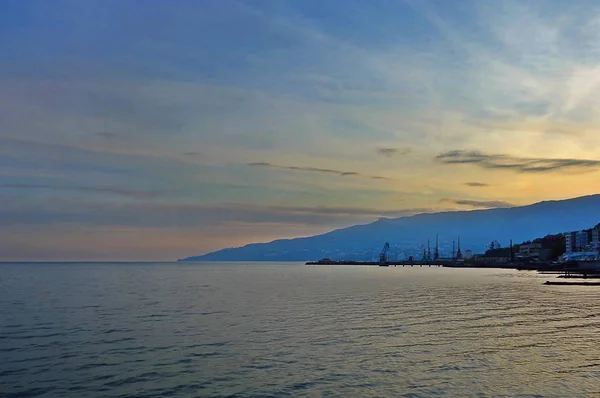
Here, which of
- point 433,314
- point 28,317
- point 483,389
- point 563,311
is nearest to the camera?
point 483,389

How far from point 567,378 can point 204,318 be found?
3240cm

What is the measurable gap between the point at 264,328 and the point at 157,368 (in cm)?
1598

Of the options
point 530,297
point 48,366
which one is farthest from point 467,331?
point 530,297

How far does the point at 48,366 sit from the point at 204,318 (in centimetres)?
2224

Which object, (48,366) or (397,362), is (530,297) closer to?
(397,362)

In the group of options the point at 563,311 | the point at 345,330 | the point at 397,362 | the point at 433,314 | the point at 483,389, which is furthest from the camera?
the point at 563,311

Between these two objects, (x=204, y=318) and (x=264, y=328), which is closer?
(x=264, y=328)

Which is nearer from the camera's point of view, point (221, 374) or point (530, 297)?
point (221, 374)

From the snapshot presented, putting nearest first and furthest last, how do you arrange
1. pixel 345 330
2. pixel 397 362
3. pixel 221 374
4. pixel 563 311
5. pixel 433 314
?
pixel 221 374 → pixel 397 362 → pixel 345 330 → pixel 433 314 → pixel 563 311

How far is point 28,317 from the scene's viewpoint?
50.2 m

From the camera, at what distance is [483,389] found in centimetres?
2512

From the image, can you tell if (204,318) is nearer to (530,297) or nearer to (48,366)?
(48,366)

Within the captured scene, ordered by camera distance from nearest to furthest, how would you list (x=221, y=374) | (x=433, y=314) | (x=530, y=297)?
1. (x=221, y=374)
2. (x=433, y=314)
3. (x=530, y=297)

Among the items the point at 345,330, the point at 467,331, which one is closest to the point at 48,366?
the point at 345,330
